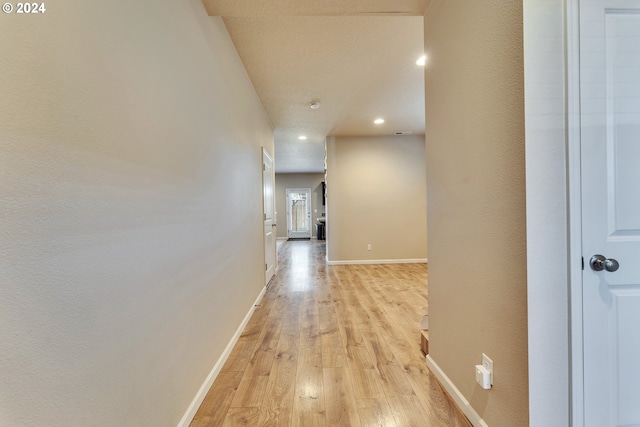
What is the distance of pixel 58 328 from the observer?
0.71 metres

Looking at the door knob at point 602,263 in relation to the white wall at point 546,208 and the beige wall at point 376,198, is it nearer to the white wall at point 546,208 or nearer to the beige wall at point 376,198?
the white wall at point 546,208

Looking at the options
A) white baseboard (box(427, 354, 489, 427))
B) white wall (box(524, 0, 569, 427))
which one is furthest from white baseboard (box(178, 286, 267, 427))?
white wall (box(524, 0, 569, 427))

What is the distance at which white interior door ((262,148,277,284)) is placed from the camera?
3679 mm

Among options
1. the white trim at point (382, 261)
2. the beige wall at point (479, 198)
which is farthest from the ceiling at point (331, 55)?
the white trim at point (382, 261)

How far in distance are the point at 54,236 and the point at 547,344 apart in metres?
1.67

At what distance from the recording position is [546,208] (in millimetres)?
985

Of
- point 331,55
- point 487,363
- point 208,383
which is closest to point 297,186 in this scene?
point 331,55

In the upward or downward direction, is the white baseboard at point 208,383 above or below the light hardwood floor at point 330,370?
above

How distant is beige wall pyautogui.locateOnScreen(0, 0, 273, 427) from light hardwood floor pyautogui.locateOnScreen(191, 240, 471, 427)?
310mm

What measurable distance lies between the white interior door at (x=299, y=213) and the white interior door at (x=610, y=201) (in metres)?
9.70

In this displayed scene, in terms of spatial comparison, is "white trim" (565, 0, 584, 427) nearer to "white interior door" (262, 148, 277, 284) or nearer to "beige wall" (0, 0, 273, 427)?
"beige wall" (0, 0, 273, 427)

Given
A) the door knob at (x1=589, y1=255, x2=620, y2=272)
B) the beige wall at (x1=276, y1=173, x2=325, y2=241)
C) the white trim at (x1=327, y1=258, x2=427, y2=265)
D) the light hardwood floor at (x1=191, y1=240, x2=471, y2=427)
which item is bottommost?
the light hardwood floor at (x1=191, y1=240, x2=471, y2=427)

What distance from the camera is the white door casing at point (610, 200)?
39.1 inches

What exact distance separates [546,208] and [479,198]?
0.27 m
